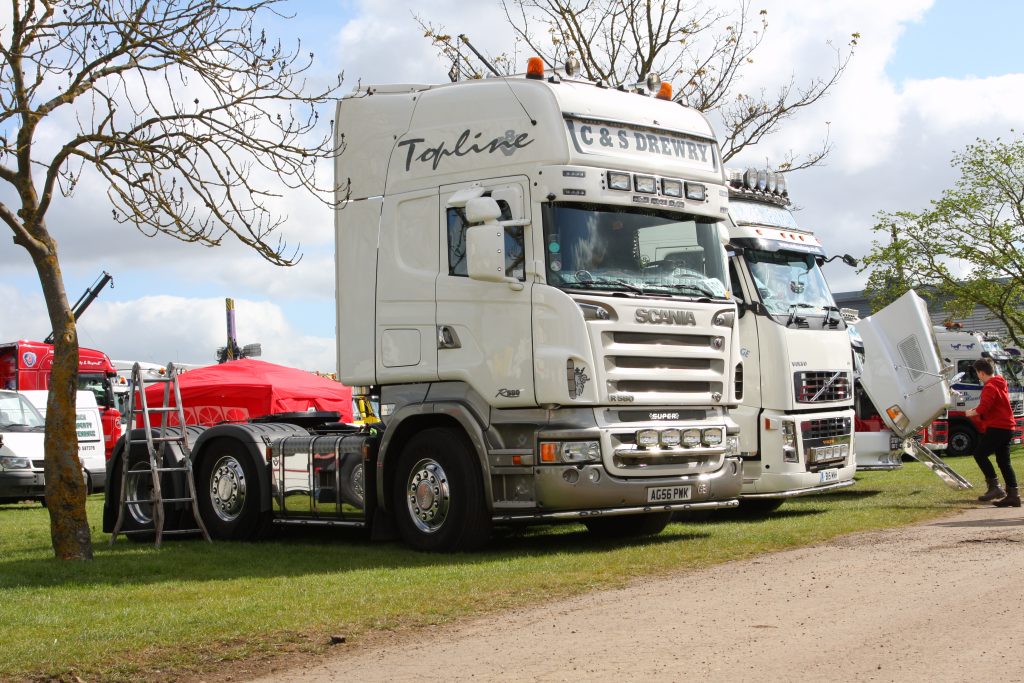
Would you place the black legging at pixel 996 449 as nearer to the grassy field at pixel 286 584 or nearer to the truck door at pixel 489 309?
the grassy field at pixel 286 584

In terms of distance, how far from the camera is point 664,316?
11.7m

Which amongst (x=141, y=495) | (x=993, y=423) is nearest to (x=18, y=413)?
(x=141, y=495)

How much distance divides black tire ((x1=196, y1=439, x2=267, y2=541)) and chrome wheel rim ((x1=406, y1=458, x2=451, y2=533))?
238cm

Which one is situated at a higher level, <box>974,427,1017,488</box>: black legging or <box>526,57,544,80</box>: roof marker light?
<box>526,57,544,80</box>: roof marker light

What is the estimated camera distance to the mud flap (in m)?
17.7

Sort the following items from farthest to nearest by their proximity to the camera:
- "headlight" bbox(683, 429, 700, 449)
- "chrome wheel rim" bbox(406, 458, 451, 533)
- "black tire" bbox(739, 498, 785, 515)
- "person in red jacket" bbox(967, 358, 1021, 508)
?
"black tire" bbox(739, 498, 785, 515)
"person in red jacket" bbox(967, 358, 1021, 508)
"chrome wheel rim" bbox(406, 458, 451, 533)
"headlight" bbox(683, 429, 700, 449)

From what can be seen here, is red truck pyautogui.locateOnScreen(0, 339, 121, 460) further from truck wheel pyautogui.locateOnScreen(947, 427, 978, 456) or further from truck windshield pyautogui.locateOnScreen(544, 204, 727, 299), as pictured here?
truck windshield pyautogui.locateOnScreen(544, 204, 727, 299)

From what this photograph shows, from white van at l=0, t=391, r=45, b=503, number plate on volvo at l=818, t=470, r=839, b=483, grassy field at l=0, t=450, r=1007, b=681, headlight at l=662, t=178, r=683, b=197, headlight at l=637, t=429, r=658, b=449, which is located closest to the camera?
grassy field at l=0, t=450, r=1007, b=681

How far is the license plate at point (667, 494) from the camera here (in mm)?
11609

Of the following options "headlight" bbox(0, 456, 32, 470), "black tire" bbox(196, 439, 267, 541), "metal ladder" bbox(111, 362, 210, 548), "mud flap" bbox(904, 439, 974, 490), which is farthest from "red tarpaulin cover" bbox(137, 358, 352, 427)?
"mud flap" bbox(904, 439, 974, 490)

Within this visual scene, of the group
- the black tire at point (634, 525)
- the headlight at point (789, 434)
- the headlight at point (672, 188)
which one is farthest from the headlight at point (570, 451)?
the headlight at point (789, 434)

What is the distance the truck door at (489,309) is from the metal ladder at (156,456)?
3622 millimetres

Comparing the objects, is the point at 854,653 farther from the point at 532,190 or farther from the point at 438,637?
the point at 532,190

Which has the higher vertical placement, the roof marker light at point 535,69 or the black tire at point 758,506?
the roof marker light at point 535,69
